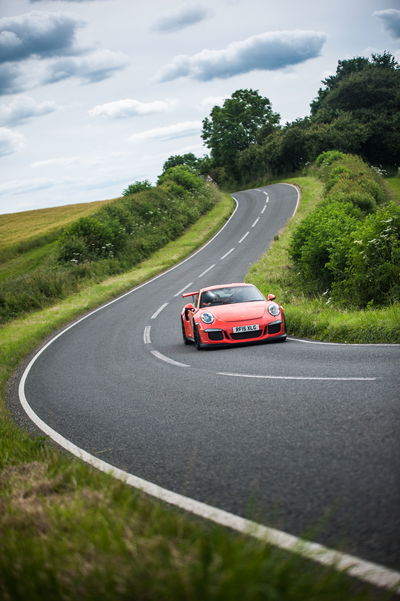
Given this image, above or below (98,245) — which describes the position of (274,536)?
below

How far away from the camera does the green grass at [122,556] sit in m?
2.37

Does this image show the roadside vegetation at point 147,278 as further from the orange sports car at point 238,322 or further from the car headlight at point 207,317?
the car headlight at point 207,317

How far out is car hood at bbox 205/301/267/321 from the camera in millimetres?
12164

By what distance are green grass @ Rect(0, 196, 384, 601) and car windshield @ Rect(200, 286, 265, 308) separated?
359 inches

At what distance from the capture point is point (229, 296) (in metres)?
13.6

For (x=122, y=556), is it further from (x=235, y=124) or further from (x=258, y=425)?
(x=235, y=124)

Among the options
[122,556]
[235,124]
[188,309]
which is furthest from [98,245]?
[235,124]

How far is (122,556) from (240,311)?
387 inches

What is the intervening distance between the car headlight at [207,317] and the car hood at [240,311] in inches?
4.0

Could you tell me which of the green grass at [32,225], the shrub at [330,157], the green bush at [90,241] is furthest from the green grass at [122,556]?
the green grass at [32,225]

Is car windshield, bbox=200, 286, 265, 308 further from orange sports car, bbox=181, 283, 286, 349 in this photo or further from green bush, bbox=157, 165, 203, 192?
green bush, bbox=157, 165, 203, 192

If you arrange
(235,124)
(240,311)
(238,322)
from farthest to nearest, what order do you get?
(235,124), (240,311), (238,322)

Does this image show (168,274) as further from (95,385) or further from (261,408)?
(261,408)

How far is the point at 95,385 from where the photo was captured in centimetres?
1028
